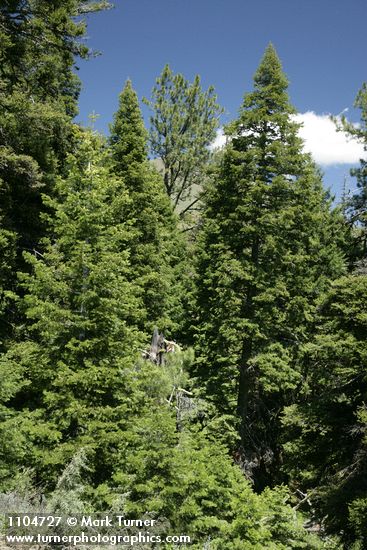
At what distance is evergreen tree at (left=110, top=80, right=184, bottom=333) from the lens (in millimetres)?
18250

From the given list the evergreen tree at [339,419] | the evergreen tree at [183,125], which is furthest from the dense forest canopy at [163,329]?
the evergreen tree at [183,125]

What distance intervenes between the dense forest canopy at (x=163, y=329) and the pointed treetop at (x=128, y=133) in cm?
9

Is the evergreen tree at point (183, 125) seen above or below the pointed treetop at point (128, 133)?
above

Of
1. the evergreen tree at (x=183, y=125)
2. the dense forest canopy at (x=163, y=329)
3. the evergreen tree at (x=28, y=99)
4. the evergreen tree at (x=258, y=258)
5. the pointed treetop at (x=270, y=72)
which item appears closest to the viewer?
the dense forest canopy at (x=163, y=329)

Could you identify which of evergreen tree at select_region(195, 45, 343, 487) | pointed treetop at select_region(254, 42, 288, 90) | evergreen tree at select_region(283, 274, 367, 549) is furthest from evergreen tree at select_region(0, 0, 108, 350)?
evergreen tree at select_region(283, 274, 367, 549)

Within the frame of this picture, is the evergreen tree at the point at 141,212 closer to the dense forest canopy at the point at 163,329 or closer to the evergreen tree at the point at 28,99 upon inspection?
the dense forest canopy at the point at 163,329

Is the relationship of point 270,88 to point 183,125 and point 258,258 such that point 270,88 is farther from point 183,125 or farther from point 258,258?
point 183,125

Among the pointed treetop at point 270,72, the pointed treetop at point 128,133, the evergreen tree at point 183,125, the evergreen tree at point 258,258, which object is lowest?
the evergreen tree at point 258,258

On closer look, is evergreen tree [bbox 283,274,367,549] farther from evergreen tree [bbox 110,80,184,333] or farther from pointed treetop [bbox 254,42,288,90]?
pointed treetop [bbox 254,42,288,90]

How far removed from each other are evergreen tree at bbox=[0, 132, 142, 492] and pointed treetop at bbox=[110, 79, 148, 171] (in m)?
7.82

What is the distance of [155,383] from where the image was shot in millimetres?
10461

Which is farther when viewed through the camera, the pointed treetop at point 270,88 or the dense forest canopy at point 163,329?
the pointed treetop at point 270,88

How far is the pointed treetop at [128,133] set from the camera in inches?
780

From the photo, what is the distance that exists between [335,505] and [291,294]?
9706 millimetres
